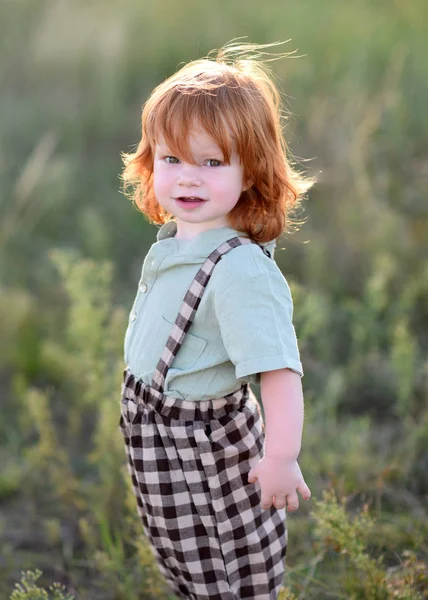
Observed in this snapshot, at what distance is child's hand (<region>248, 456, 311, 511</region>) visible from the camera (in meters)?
1.52

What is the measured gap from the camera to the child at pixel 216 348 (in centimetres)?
152

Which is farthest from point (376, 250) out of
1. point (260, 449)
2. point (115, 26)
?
point (115, 26)

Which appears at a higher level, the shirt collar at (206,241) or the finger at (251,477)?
the shirt collar at (206,241)

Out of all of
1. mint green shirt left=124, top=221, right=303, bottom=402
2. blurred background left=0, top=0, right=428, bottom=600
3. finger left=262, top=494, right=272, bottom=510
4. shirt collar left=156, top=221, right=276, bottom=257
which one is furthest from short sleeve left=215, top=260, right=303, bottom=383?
blurred background left=0, top=0, right=428, bottom=600

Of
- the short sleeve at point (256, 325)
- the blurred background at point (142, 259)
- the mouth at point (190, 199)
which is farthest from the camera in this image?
the blurred background at point (142, 259)

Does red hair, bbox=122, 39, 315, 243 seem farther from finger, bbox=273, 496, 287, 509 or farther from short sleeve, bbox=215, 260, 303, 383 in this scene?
finger, bbox=273, 496, 287, 509

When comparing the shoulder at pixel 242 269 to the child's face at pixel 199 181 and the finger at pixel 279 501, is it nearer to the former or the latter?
the child's face at pixel 199 181

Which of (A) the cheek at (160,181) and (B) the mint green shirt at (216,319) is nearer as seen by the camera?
(B) the mint green shirt at (216,319)

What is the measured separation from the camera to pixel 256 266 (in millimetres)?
1557

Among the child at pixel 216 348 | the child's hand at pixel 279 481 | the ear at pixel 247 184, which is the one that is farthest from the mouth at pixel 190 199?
the child's hand at pixel 279 481

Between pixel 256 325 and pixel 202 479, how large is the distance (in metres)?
0.37

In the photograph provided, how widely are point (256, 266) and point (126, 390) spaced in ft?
1.40

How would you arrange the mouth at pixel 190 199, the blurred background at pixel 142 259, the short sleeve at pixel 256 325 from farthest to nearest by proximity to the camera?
the blurred background at pixel 142 259
the mouth at pixel 190 199
the short sleeve at pixel 256 325

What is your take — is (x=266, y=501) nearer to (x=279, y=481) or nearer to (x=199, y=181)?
(x=279, y=481)
